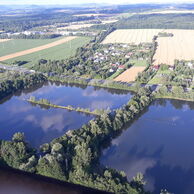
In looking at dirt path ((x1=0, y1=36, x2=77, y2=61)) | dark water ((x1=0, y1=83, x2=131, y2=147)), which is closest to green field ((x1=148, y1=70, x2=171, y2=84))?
dark water ((x1=0, y1=83, x2=131, y2=147))

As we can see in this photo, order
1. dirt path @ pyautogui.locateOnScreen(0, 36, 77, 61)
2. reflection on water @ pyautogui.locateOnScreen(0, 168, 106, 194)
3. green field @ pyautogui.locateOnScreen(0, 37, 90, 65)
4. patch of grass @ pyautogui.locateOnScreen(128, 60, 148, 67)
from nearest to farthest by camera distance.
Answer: reflection on water @ pyautogui.locateOnScreen(0, 168, 106, 194), patch of grass @ pyautogui.locateOnScreen(128, 60, 148, 67), green field @ pyautogui.locateOnScreen(0, 37, 90, 65), dirt path @ pyautogui.locateOnScreen(0, 36, 77, 61)

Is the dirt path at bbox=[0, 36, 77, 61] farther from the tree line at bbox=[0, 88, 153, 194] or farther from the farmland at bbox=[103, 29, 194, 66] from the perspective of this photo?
the tree line at bbox=[0, 88, 153, 194]

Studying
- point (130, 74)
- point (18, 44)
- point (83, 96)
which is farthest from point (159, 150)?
point (18, 44)

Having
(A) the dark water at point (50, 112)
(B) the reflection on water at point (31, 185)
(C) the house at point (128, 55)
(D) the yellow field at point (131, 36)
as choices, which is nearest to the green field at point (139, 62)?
(C) the house at point (128, 55)

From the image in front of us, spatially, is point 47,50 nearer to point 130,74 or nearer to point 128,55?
point 128,55

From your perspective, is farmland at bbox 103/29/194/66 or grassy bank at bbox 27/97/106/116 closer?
grassy bank at bbox 27/97/106/116
